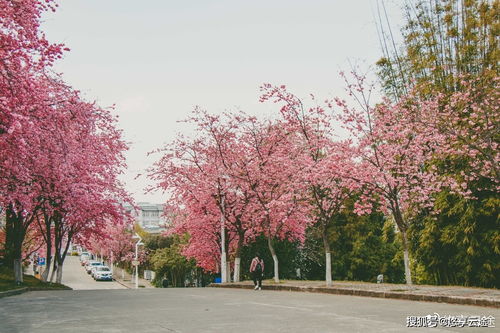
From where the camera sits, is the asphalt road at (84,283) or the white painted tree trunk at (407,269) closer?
the white painted tree trunk at (407,269)

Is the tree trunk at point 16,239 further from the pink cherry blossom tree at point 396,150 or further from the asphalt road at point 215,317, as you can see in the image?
the pink cherry blossom tree at point 396,150

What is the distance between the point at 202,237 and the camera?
35.2 metres

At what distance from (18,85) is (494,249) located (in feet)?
53.9

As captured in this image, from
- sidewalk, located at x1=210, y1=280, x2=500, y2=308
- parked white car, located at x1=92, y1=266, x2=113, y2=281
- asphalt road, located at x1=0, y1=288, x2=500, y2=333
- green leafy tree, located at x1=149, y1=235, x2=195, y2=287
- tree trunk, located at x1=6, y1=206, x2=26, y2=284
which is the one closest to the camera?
asphalt road, located at x1=0, y1=288, x2=500, y2=333

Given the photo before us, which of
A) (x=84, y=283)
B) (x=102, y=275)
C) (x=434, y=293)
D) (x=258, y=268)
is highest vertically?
(x=258, y=268)

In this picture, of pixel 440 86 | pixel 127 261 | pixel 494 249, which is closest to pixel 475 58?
pixel 440 86

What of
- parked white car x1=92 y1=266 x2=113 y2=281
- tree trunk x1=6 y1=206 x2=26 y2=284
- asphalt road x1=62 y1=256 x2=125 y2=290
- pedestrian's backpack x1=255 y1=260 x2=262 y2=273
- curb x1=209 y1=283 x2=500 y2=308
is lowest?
asphalt road x1=62 y1=256 x2=125 y2=290

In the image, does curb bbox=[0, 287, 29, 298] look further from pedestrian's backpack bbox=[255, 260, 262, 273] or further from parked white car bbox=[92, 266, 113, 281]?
parked white car bbox=[92, 266, 113, 281]

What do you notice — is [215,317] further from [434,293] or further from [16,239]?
[16,239]

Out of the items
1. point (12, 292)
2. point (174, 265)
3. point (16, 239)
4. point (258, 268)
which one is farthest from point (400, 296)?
point (174, 265)

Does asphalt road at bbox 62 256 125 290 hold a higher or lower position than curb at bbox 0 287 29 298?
lower

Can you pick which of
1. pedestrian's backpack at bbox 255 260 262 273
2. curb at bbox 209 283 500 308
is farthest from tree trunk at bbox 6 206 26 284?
curb at bbox 209 283 500 308

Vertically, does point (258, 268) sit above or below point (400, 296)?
above

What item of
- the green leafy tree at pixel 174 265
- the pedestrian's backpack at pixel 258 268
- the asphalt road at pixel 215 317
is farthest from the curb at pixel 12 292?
the green leafy tree at pixel 174 265
